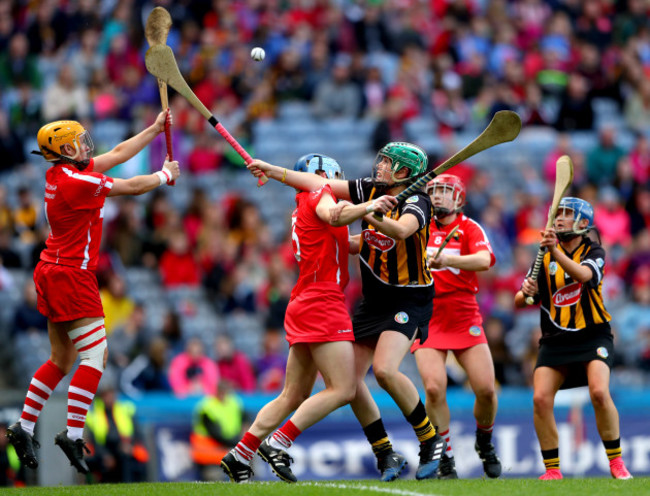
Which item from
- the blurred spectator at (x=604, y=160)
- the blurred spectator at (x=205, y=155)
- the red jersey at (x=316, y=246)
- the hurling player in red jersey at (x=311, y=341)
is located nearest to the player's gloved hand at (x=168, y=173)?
the hurling player in red jersey at (x=311, y=341)

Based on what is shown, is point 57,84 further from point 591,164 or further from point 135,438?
point 591,164

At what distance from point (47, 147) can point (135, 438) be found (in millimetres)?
4817

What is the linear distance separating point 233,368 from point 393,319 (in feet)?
18.0


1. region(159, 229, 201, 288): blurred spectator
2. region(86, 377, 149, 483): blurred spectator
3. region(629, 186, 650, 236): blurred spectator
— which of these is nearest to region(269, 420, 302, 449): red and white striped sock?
region(86, 377, 149, 483): blurred spectator

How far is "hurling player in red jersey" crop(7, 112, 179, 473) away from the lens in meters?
8.42

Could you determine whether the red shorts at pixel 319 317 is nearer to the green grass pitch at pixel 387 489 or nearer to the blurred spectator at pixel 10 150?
the green grass pitch at pixel 387 489

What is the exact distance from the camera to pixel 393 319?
335 inches

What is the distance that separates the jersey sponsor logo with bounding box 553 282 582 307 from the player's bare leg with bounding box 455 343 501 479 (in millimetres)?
709

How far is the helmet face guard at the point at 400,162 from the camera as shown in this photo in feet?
28.2

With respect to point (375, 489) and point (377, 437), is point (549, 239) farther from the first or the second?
point (375, 489)

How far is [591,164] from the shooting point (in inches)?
674

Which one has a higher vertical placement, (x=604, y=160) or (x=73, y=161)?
(x=73, y=161)

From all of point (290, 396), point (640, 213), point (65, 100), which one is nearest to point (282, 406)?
point (290, 396)

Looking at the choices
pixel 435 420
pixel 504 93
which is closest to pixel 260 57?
pixel 435 420
